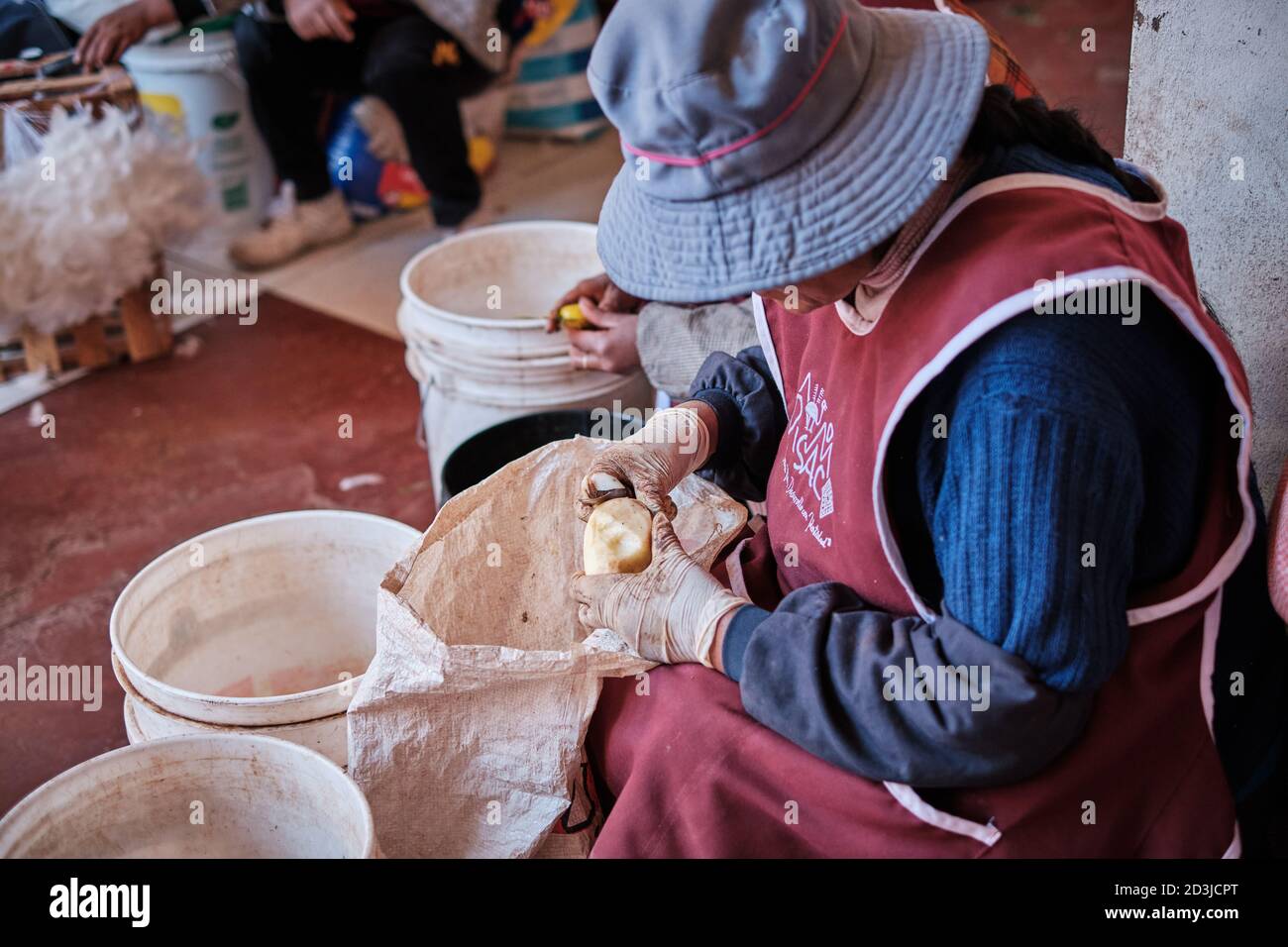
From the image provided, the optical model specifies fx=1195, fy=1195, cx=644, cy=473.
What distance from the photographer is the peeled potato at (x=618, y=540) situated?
1.31 metres

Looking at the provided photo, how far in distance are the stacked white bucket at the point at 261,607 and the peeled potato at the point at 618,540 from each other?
15.8 inches

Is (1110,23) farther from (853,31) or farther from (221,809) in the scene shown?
(221,809)

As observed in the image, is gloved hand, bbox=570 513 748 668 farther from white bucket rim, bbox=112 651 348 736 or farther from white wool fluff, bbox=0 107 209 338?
white wool fluff, bbox=0 107 209 338

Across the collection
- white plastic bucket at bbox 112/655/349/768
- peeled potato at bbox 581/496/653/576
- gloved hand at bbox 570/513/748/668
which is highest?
peeled potato at bbox 581/496/653/576

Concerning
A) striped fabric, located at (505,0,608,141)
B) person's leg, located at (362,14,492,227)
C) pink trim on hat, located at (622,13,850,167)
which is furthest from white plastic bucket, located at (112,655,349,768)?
striped fabric, located at (505,0,608,141)

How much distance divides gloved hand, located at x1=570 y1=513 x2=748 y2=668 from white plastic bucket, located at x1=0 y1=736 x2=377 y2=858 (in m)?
0.33

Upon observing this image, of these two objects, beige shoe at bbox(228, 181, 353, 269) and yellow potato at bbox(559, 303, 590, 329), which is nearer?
yellow potato at bbox(559, 303, 590, 329)

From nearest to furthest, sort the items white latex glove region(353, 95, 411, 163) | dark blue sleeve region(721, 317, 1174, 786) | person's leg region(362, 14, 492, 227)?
dark blue sleeve region(721, 317, 1174, 786), person's leg region(362, 14, 492, 227), white latex glove region(353, 95, 411, 163)

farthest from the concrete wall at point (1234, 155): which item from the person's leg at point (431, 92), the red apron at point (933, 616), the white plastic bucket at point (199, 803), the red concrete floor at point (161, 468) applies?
the person's leg at point (431, 92)

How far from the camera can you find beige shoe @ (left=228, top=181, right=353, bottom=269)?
365cm

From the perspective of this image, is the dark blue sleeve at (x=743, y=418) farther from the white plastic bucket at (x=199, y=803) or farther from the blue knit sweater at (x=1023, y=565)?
the white plastic bucket at (x=199, y=803)

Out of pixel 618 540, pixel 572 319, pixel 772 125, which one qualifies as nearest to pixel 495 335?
pixel 572 319

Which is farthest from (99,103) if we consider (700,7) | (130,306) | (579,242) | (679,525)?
(700,7)

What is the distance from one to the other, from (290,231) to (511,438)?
2068 millimetres
